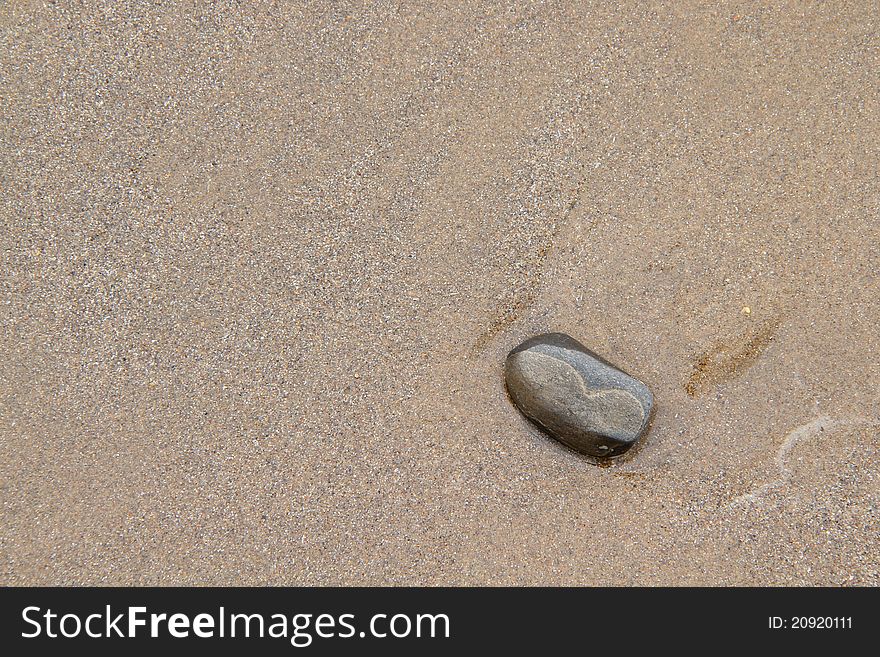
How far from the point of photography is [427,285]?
6.62 ft

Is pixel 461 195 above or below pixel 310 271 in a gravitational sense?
above

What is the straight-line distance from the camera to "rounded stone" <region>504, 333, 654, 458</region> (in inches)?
75.0

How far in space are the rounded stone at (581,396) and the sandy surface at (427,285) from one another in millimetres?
86

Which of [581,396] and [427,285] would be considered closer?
Result: [581,396]

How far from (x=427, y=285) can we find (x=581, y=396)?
0.61 metres

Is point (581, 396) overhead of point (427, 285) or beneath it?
beneath

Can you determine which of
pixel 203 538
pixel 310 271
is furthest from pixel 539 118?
pixel 203 538

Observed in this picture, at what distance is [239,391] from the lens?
1994mm

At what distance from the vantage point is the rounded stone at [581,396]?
1.90 m

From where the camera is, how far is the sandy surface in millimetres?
1977

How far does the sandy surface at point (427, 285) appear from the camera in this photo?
198 centimetres

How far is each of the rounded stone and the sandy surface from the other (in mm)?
86
